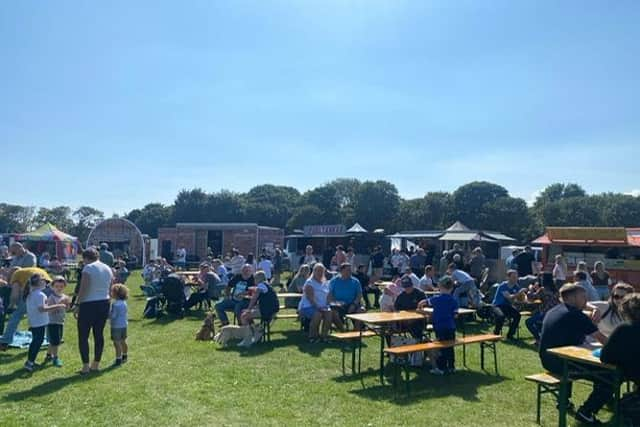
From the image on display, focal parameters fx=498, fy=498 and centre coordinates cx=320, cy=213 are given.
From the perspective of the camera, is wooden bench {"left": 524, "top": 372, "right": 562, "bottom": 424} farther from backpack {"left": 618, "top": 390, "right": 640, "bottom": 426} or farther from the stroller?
the stroller

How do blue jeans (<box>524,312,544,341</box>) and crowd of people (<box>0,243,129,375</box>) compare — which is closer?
crowd of people (<box>0,243,129,375</box>)

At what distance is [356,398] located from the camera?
5.52 meters

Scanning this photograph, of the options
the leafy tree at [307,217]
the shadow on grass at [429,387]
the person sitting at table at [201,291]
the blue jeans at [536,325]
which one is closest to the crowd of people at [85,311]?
the shadow on grass at [429,387]

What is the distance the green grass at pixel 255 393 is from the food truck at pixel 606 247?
1164cm

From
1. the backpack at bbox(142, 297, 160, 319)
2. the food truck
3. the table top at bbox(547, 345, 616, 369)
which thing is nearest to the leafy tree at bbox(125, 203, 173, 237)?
the food truck

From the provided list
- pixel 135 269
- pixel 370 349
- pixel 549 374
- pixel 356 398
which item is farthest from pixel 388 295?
pixel 135 269

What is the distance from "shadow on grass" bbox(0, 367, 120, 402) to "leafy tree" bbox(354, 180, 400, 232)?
47.4 metres

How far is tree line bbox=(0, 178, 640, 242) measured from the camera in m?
49.9

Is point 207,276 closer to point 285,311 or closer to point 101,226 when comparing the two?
point 285,311

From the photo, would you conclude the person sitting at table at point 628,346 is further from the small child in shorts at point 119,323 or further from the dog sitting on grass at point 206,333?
the dog sitting on grass at point 206,333

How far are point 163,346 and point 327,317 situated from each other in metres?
2.79

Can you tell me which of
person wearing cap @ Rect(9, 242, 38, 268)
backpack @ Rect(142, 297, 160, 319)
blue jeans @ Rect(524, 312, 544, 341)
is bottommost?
backpack @ Rect(142, 297, 160, 319)

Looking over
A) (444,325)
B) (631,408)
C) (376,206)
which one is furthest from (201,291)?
(376,206)

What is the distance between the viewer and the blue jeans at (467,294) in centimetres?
969
